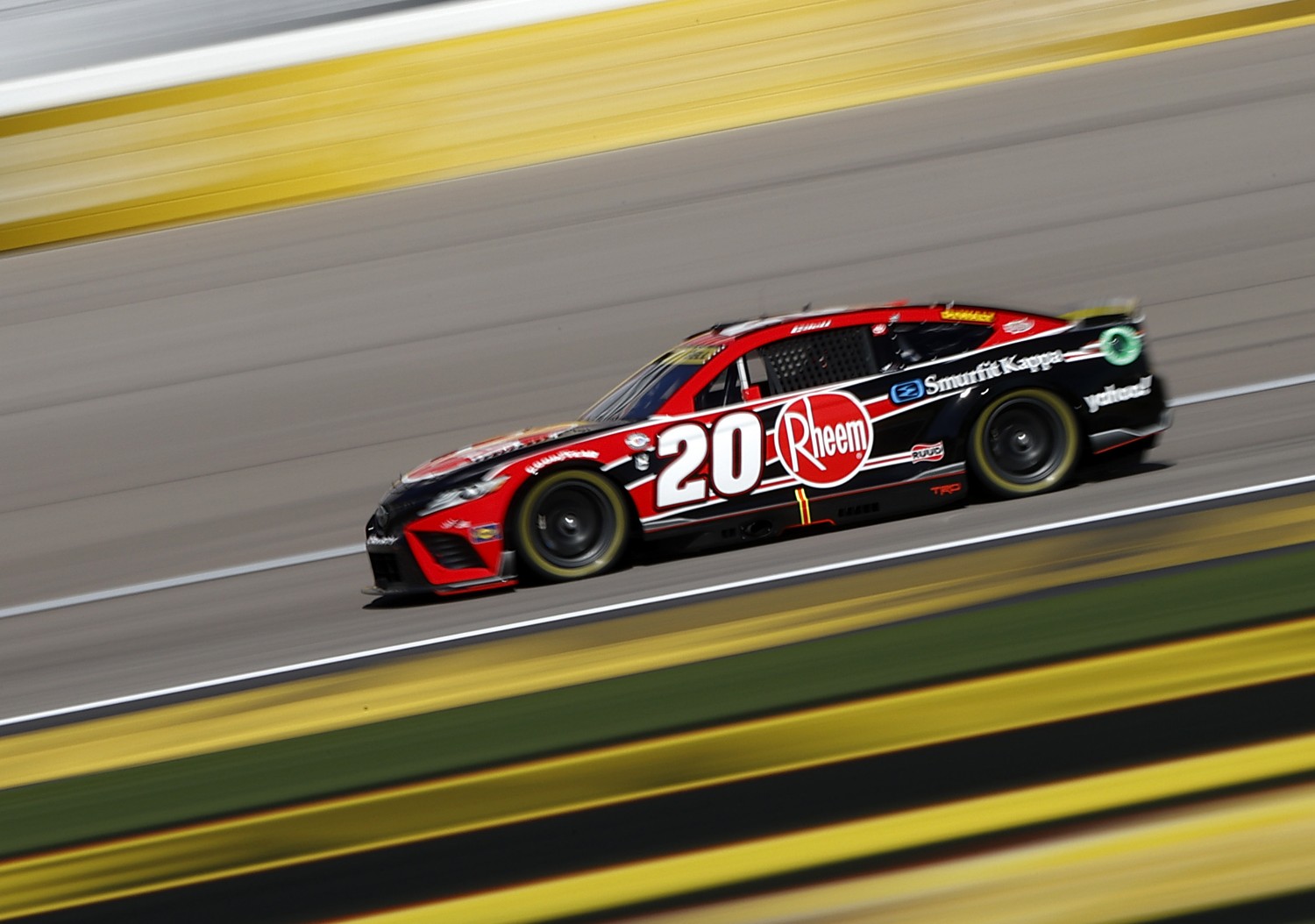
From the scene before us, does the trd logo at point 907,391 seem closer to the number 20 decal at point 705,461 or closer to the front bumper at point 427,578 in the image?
the number 20 decal at point 705,461

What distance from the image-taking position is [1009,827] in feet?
12.8

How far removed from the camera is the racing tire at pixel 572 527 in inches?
301

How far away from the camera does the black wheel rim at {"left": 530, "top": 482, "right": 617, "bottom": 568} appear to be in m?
7.72

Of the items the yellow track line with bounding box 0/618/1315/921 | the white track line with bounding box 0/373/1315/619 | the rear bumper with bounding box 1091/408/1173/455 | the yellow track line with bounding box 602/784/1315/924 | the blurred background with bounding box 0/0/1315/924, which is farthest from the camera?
the white track line with bounding box 0/373/1315/619

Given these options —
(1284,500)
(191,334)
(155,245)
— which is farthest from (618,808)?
(155,245)

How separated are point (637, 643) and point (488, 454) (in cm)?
190

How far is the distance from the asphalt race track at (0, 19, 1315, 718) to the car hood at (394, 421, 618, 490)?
1.08m

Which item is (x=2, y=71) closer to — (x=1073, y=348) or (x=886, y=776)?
(x=1073, y=348)

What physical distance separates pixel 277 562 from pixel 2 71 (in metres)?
6.13

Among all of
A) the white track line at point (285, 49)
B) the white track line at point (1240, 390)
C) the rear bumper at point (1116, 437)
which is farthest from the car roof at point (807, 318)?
the white track line at point (285, 49)

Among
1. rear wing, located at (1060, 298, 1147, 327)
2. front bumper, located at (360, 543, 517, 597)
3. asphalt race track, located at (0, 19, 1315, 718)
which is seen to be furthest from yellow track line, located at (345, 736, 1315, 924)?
asphalt race track, located at (0, 19, 1315, 718)

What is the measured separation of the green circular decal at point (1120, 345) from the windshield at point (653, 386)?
2.08 m

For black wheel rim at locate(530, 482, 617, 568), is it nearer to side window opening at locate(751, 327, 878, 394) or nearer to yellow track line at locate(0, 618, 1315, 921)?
side window opening at locate(751, 327, 878, 394)

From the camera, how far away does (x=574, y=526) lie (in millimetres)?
7762
